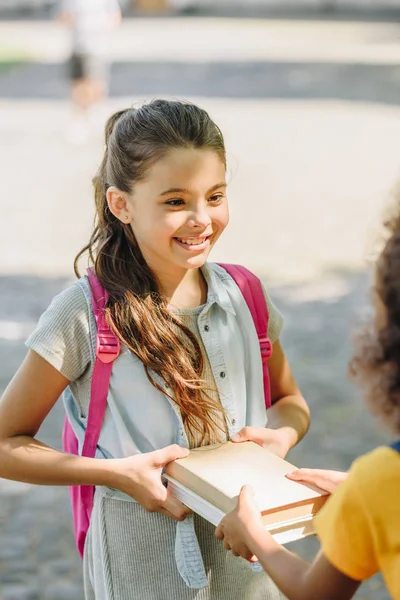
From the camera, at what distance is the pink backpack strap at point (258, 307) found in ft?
7.79

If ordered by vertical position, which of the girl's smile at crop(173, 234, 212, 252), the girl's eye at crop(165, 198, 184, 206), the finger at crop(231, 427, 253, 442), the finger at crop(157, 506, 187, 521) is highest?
the girl's eye at crop(165, 198, 184, 206)

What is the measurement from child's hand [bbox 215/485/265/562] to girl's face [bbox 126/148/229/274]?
0.59 metres

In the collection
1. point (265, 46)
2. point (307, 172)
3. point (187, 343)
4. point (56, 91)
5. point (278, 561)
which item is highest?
point (265, 46)

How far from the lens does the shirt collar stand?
2.35 m

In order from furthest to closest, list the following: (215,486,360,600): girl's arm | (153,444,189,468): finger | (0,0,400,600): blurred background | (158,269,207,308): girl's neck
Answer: (0,0,400,600): blurred background < (158,269,207,308): girl's neck < (153,444,189,468): finger < (215,486,360,600): girl's arm

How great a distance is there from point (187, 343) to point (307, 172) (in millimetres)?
9752

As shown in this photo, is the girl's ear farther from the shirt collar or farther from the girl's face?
the shirt collar

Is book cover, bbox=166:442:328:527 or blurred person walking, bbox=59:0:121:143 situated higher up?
blurred person walking, bbox=59:0:121:143

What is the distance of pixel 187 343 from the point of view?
90.4 inches

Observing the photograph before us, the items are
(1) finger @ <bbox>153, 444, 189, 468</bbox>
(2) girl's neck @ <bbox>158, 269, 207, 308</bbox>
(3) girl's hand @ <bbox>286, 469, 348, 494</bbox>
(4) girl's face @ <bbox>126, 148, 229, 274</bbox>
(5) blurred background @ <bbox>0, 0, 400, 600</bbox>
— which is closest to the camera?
(3) girl's hand @ <bbox>286, 469, 348, 494</bbox>

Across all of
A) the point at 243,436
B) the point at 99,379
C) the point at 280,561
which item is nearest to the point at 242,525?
the point at 280,561

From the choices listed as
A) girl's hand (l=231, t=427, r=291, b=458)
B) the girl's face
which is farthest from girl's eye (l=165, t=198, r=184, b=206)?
girl's hand (l=231, t=427, r=291, b=458)

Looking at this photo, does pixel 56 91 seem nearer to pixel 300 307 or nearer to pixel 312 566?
pixel 300 307

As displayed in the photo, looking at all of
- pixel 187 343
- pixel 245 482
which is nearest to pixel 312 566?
pixel 245 482
